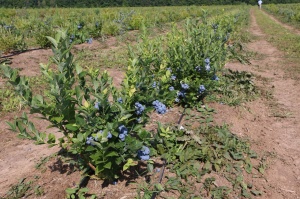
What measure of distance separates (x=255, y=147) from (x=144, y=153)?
1.81 m

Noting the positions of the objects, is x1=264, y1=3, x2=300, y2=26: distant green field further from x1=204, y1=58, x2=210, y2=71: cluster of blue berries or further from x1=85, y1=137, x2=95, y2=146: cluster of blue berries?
x1=85, y1=137, x2=95, y2=146: cluster of blue berries

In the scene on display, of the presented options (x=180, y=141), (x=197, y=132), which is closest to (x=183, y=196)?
(x=180, y=141)

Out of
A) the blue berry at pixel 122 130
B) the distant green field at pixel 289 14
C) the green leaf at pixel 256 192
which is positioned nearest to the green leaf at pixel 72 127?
the blue berry at pixel 122 130

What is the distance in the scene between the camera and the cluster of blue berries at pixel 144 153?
7.40ft

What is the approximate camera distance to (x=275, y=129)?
3.95 metres

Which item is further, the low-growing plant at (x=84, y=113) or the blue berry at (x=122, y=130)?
the blue berry at (x=122, y=130)

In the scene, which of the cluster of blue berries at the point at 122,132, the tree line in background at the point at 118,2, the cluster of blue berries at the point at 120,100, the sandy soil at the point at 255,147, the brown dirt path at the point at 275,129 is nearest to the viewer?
the cluster of blue berries at the point at 122,132

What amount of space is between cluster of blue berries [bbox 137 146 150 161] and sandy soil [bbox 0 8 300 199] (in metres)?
0.41

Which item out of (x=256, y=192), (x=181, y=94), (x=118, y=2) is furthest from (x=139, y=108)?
(x=118, y=2)

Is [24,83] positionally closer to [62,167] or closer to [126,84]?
[126,84]

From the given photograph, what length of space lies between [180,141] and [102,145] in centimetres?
137

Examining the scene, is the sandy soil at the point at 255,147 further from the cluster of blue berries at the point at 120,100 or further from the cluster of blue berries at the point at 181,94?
the cluster of blue berries at the point at 120,100

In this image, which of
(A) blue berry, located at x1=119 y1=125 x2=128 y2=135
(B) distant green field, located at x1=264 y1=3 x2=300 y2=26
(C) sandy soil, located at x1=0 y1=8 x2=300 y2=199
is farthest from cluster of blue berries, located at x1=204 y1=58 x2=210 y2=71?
(B) distant green field, located at x1=264 y1=3 x2=300 y2=26

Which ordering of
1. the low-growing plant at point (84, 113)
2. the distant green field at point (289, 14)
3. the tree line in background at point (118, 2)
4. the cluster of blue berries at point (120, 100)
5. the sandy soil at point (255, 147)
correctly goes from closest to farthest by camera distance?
the low-growing plant at point (84, 113) < the cluster of blue berries at point (120, 100) < the sandy soil at point (255, 147) < the distant green field at point (289, 14) < the tree line in background at point (118, 2)
